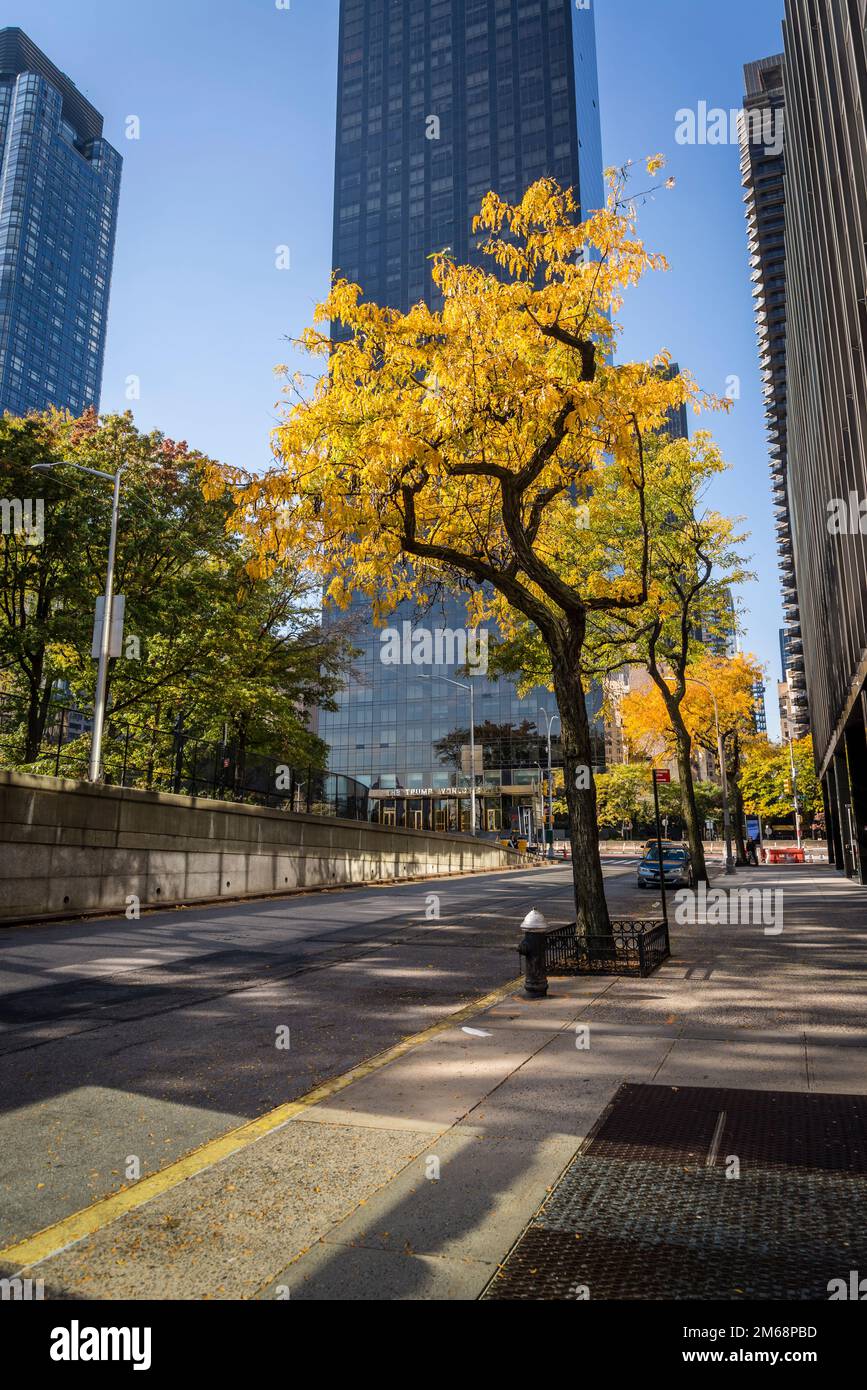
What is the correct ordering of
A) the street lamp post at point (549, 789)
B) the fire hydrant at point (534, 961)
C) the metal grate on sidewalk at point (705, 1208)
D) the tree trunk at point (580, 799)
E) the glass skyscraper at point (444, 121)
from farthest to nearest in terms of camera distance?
1. the glass skyscraper at point (444, 121)
2. the street lamp post at point (549, 789)
3. the tree trunk at point (580, 799)
4. the fire hydrant at point (534, 961)
5. the metal grate on sidewalk at point (705, 1208)

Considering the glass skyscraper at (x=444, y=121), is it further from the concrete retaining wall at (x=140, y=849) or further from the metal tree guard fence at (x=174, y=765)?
the concrete retaining wall at (x=140, y=849)

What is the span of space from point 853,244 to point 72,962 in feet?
63.4

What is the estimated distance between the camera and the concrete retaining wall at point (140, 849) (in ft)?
45.6

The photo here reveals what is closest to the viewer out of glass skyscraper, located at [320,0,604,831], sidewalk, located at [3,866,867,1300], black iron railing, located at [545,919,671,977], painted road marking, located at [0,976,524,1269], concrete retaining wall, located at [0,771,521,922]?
sidewalk, located at [3,866,867,1300]

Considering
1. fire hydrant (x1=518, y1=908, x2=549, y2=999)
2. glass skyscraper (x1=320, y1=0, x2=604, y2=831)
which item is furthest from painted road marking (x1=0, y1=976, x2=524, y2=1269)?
glass skyscraper (x1=320, y1=0, x2=604, y2=831)

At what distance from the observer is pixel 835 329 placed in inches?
808

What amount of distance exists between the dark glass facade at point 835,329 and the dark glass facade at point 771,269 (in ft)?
271

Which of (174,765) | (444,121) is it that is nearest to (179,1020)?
(174,765)

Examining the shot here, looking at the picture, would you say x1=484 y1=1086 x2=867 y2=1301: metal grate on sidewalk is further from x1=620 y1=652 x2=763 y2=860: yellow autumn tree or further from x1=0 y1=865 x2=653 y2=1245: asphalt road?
x1=620 y1=652 x2=763 y2=860: yellow autumn tree

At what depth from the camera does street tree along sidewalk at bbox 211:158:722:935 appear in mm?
11461

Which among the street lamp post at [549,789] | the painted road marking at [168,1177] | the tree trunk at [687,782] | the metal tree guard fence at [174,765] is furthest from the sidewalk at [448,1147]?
the street lamp post at [549,789]

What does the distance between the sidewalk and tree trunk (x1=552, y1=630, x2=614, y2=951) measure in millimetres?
1937

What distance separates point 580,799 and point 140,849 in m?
9.78
